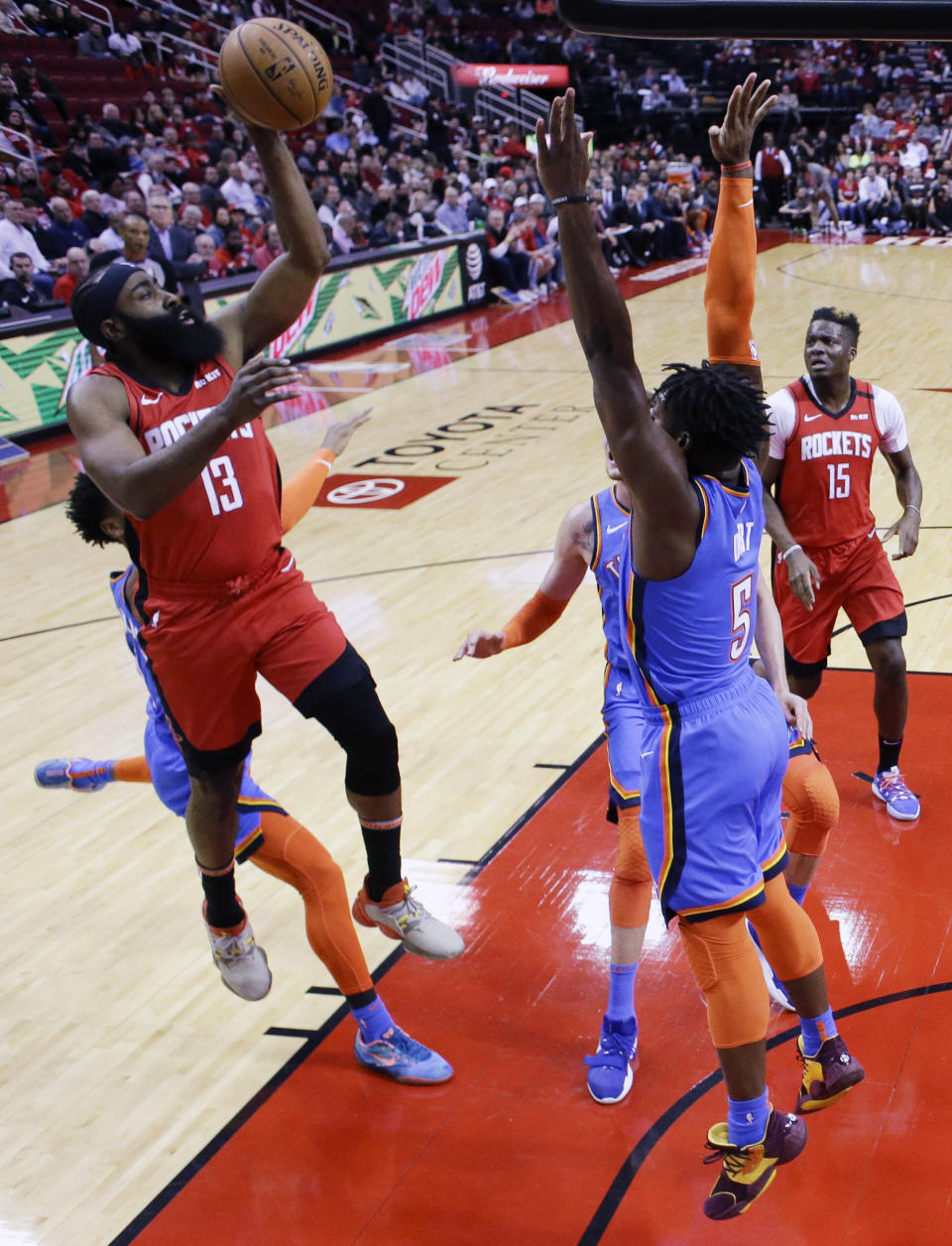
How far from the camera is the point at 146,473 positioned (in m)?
3.04

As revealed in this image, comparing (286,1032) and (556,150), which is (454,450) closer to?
(286,1032)

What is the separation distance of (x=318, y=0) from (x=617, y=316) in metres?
26.7

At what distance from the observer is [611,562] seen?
3535mm

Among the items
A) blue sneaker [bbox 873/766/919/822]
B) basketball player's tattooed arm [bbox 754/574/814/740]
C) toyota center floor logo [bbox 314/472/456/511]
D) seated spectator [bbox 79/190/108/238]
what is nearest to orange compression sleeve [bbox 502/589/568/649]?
basketball player's tattooed arm [bbox 754/574/814/740]

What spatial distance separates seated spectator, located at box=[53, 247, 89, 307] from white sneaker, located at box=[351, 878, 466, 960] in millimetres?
9673

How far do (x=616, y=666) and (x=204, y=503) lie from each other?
45.3 inches

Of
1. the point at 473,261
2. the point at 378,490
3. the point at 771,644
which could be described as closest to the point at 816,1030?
the point at 771,644

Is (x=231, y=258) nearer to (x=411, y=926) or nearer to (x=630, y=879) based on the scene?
(x=411, y=926)

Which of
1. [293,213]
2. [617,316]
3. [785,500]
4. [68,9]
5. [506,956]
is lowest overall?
[506,956]

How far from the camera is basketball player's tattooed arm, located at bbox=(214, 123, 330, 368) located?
3562mm

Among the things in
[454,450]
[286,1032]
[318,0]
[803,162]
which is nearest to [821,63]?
[803,162]

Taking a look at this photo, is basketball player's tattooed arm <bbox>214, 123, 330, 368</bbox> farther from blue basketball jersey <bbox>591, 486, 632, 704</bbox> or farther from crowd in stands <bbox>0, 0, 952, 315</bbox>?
crowd in stands <bbox>0, 0, 952, 315</bbox>

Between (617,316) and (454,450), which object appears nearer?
(617,316)

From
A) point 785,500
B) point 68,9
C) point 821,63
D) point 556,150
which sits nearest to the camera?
point 556,150
